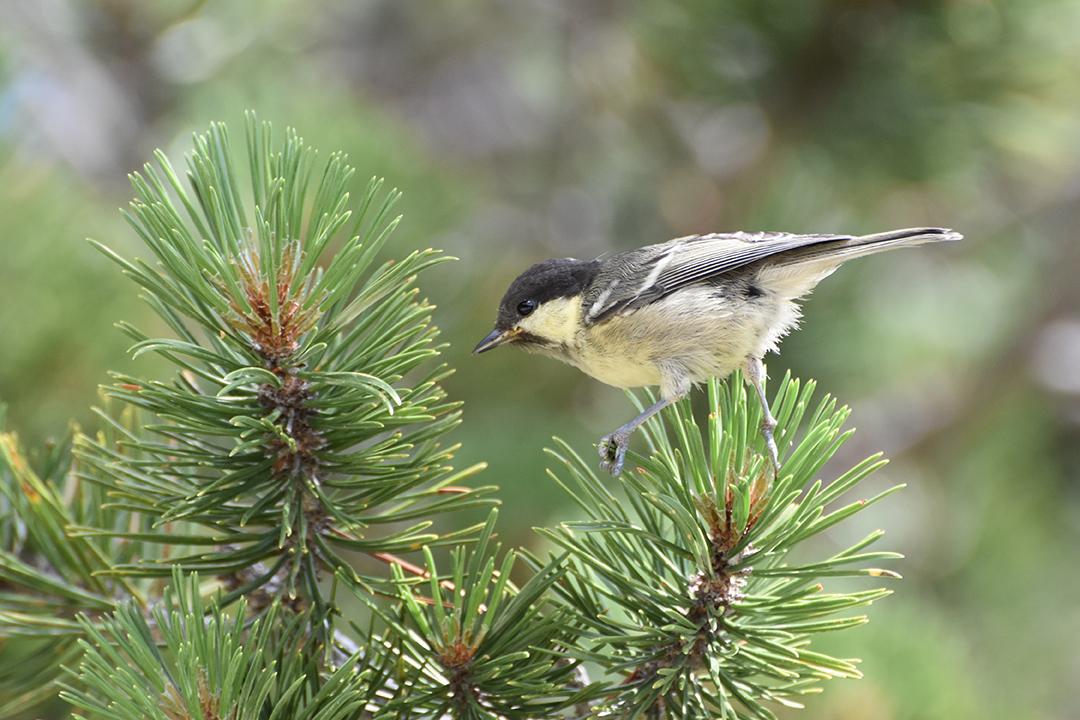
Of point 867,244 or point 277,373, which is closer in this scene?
point 277,373

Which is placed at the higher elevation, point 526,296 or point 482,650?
point 526,296

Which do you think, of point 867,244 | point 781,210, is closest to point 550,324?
point 867,244

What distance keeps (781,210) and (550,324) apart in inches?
63.4

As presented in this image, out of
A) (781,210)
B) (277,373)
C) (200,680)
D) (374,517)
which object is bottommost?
(200,680)

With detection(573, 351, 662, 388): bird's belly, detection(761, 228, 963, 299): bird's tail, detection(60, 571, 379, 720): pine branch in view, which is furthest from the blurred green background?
detection(60, 571, 379, 720): pine branch

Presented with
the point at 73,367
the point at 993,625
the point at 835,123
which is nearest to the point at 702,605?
the point at 73,367

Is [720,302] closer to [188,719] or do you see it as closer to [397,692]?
[397,692]

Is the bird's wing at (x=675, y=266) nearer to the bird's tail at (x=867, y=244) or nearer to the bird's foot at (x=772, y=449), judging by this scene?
the bird's tail at (x=867, y=244)

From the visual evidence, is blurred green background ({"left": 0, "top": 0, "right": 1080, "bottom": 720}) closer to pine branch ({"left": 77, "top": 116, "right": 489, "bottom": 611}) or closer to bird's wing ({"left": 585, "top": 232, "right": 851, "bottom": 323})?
bird's wing ({"left": 585, "top": 232, "right": 851, "bottom": 323})

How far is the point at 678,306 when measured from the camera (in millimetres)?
2355

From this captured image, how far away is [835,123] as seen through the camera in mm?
3377

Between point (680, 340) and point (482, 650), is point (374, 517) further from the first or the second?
point (680, 340)

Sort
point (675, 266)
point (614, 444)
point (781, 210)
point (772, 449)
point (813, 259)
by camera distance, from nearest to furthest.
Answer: point (772, 449)
point (614, 444)
point (813, 259)
point (675, 266)
point (781, 210)

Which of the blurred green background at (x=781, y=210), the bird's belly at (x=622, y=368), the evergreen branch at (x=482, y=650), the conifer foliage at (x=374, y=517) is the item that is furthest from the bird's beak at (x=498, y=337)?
the evergreen branch at (x=482, y=650)
